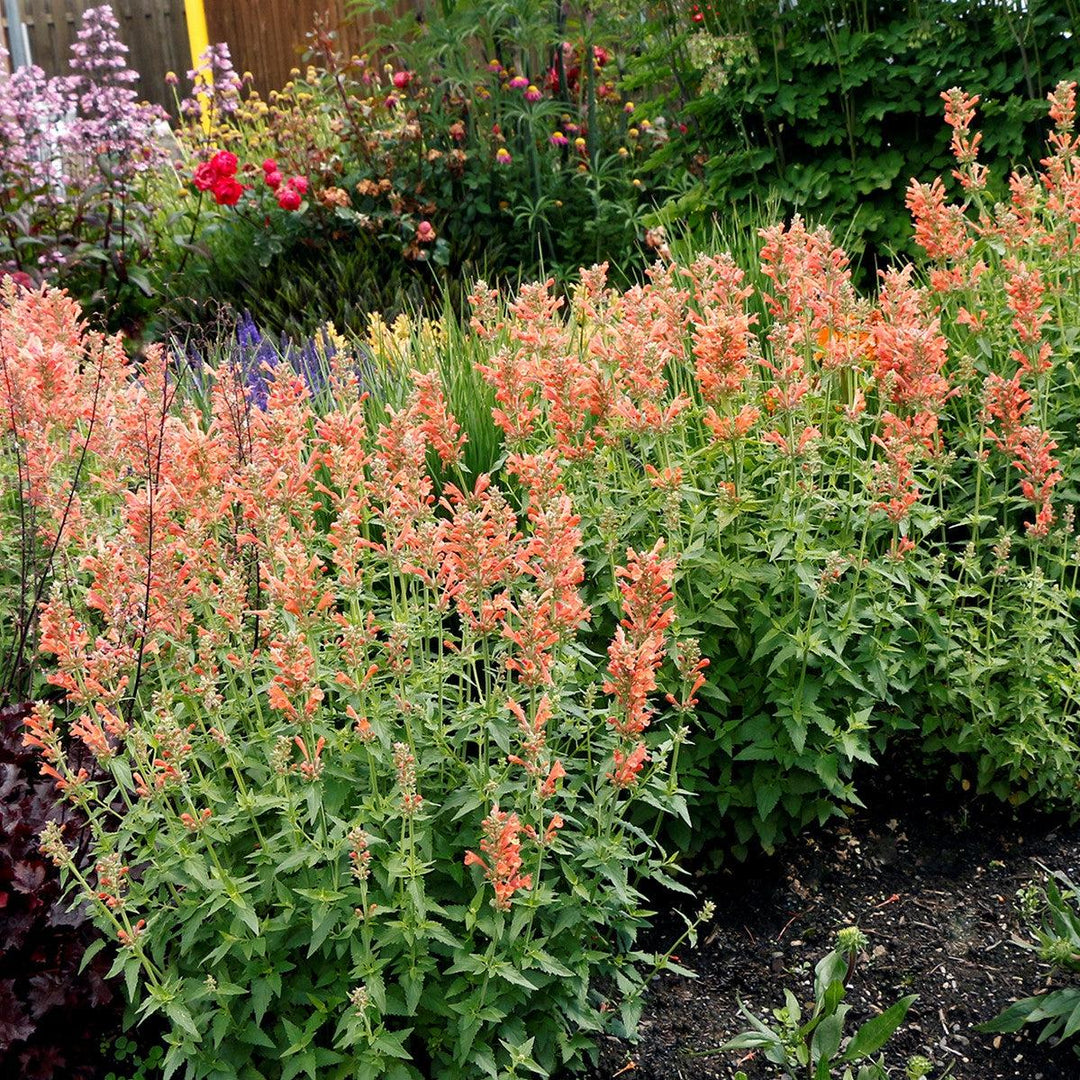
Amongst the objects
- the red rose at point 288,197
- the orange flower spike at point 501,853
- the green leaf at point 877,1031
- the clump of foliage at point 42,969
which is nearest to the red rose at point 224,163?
the red rose at point 288,197

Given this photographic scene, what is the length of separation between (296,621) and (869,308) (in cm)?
223

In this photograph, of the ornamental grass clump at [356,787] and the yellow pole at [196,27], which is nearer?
the ornamental grass clump at [356,787]

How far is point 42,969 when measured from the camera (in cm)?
300

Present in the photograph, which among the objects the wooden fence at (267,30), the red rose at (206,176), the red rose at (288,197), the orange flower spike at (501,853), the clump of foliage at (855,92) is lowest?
the orange flower spike at (501,853)

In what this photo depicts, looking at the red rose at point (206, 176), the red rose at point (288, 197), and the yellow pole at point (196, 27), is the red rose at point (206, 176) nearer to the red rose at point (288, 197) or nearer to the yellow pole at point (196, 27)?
the red rose at point (288, 197)

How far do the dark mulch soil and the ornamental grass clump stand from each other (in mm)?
247

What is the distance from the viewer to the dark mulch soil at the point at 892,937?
302 cm

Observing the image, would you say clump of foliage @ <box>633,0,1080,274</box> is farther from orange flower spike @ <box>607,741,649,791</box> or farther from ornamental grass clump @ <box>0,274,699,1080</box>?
orange flower spike @ <box>607,741,649,791</box>

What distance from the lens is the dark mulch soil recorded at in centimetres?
302

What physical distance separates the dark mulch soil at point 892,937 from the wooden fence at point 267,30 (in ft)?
50.1

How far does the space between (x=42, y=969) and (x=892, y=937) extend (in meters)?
2.14

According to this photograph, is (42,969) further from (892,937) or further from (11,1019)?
(892,937)

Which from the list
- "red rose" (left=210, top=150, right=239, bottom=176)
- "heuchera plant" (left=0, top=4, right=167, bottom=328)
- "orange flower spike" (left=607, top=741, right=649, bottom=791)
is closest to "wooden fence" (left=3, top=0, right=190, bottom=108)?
"heuchera plant" (left=0, top=4, right=167, bottom=328)

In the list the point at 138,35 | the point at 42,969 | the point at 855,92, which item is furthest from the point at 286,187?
the point at 138,35
